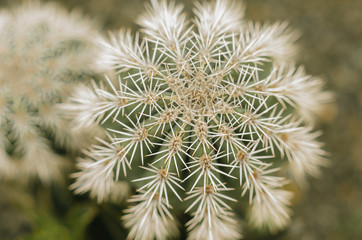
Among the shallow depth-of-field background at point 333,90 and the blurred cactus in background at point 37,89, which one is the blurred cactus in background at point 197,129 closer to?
the blurred cactus in background at point 37,89

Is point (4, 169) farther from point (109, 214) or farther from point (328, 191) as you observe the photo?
point (328, 191)

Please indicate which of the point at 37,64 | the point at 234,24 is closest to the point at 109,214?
the point at 37,64

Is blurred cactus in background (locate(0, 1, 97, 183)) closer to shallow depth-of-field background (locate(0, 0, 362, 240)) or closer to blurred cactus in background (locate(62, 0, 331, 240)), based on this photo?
blurred cactus in background (locate(62, 0, 331, 240))

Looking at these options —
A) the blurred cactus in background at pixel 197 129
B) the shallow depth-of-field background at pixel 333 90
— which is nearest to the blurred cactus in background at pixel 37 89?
the blurred cactus in background at pixel 197 129

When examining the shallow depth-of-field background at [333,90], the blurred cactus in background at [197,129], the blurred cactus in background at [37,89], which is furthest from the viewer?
the shallow depth-of-field background at [333,90]

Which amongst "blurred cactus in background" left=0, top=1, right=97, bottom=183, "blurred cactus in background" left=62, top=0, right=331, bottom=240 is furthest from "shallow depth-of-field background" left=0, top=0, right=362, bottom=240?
"blurred cactus in background" left=62, top=0, right=331, bottom=240
